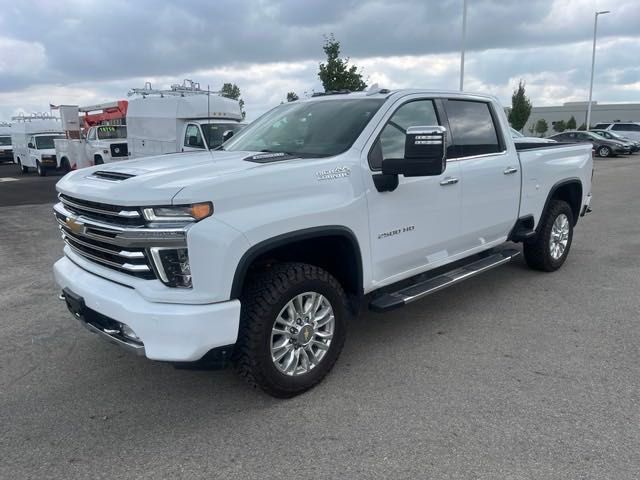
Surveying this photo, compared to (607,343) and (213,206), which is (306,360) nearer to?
(213,206)

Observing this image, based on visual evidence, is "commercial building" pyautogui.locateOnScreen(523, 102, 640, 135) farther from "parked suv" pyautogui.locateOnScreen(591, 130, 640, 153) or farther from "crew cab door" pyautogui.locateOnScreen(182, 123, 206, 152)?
"crew cab door" pyautogui.locateOnScreen(182, 123, 206, 152)

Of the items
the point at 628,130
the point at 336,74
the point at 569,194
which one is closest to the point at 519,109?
the point at 628,130

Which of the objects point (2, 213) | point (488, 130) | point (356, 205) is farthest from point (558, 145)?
point (2, 213)

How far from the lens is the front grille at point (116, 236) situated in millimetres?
2883

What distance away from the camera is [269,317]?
3188 mm

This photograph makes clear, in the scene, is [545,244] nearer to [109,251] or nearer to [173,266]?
[173,266]

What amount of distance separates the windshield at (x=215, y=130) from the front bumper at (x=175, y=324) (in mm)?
11807

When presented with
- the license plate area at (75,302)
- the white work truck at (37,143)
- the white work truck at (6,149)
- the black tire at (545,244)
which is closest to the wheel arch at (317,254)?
the license plate area at (75,302)

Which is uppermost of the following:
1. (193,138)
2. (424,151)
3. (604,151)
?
(424,151)

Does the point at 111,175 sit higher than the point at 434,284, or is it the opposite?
the point at 111,175

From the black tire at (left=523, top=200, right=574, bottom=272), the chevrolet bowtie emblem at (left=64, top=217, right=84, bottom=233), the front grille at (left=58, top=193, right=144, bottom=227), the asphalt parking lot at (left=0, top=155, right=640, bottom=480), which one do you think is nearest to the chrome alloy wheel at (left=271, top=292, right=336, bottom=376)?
the asphalt parking lot at (left=0, top=155, right=640, bottom=480)

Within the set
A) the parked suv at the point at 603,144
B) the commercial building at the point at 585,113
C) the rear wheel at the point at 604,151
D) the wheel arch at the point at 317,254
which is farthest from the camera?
the commercial building at the point at 585,113

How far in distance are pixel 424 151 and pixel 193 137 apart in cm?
1266

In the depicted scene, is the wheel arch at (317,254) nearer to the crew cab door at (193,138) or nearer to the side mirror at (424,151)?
the side mirror at (424,151)
